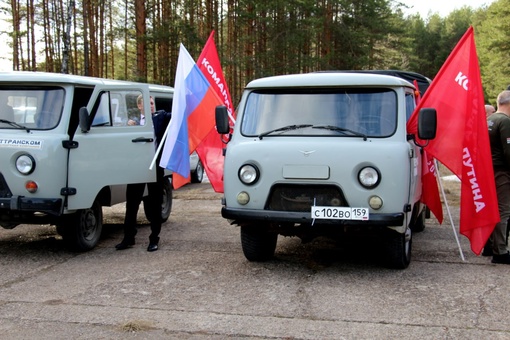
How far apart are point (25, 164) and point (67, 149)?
501mm

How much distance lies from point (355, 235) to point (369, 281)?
0.50m

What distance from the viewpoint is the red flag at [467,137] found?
A: 6.07m

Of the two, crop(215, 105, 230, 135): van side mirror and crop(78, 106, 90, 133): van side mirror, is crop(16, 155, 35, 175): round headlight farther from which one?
crop(215, 105, 230, 135): van side mirror

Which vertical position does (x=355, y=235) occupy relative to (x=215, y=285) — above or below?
above

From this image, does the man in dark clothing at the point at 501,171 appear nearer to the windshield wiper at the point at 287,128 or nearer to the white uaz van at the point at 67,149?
the windshield wiper at the point at 287,128

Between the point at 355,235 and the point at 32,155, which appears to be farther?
the point at 32,155

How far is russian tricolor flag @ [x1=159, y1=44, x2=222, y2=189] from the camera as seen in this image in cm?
714

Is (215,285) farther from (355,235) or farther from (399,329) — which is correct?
(399,329)

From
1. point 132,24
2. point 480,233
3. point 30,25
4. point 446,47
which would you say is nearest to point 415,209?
point 480,233

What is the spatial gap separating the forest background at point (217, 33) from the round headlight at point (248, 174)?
18.8 meters

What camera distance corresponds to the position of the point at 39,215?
22.4 ft

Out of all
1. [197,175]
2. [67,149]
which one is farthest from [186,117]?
[197,175]

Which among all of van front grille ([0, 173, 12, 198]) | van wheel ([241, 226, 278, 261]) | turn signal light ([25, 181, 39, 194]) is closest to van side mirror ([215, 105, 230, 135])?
van wheel ([241, 226, 278, 261])

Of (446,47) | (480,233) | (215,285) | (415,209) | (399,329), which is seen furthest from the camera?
(446,47)
